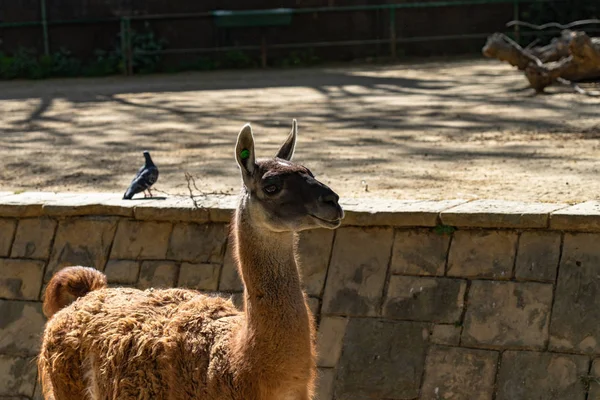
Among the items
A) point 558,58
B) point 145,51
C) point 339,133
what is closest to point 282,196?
point 339,133

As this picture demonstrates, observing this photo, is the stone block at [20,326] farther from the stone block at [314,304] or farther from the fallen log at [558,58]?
the fallen log at [558,58]

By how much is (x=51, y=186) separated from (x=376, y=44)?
46.6ft

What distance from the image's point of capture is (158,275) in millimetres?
7492

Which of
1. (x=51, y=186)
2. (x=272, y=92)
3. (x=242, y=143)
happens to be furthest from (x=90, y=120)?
(x=242, y=143)

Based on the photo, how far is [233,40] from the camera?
22641 mm

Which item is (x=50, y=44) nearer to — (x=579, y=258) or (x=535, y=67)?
(x=535, y=67)

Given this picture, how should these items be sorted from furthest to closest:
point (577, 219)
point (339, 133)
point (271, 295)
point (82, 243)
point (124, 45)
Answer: point (124, 45)
point (339, 133)
point (82, 243)
point (577, 219)
point (271, 295)

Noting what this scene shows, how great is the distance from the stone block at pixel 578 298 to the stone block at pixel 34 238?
3746mm

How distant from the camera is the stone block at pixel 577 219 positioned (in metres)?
6.27

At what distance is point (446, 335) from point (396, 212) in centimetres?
84

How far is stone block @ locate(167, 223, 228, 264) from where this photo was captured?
7336 millimetres

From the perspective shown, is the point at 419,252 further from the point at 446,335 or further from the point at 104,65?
the point at 104,65

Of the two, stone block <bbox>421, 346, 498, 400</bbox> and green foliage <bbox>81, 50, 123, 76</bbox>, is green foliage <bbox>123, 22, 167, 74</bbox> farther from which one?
stone block <bbox>421, 346, 498, 400</bbox>

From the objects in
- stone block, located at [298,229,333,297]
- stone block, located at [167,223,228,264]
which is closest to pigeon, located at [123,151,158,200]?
stone block, located at [167,223,228,264]
